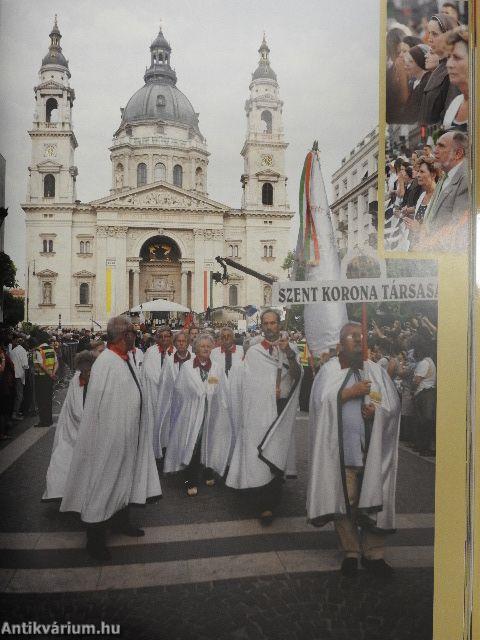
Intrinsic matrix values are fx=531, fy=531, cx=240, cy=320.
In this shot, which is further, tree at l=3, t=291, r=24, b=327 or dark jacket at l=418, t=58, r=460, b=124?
tree at l=3, t=291, r=24, b=327

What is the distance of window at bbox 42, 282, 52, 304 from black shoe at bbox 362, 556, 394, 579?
2793mm

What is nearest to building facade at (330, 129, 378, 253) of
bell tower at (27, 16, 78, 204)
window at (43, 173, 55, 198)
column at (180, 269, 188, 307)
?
column at (180, 269, 188, 307)

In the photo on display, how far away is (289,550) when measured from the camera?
3.46 m

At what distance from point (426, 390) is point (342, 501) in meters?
0.93

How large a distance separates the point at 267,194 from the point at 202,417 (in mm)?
1672

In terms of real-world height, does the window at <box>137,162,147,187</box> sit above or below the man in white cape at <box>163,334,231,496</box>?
above

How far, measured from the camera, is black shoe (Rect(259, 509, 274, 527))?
3500 millimetres

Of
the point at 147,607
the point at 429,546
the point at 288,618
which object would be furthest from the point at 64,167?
the point at 429,546

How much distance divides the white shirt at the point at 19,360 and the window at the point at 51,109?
5.26 feet

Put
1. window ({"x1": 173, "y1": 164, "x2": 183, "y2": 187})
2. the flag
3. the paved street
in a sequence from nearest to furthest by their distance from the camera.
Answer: the paved street, the flag, window ({"x1": 173, "y1": 164, "x2": 183, "y2": 187})

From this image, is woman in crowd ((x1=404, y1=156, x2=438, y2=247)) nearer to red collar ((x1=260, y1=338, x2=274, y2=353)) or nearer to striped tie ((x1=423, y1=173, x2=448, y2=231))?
striped tie ((x1=423, y1=173, x2=448, y2=231))

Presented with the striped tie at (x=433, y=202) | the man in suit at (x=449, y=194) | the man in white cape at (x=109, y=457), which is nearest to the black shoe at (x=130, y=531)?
the man in white cape at (x=109, y=457)

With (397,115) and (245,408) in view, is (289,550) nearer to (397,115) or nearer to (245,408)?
(245,408)

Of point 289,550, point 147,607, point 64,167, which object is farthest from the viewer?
point 64,167
